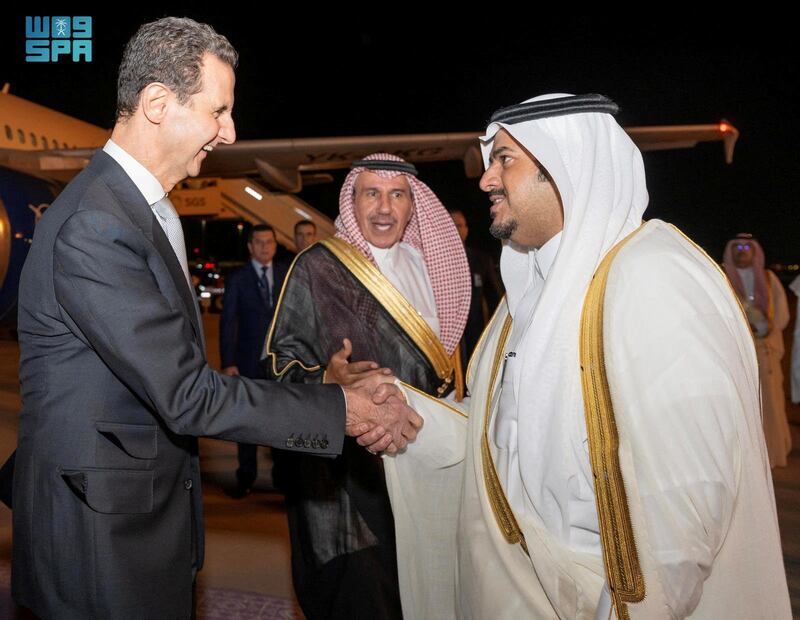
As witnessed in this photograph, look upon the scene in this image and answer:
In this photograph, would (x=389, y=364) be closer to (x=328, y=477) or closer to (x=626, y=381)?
(x=328, y=477)

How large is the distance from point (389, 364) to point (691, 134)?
13515 mm

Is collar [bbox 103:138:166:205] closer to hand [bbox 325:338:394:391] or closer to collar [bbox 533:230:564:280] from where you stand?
hand [bbox 325:338:394:391]

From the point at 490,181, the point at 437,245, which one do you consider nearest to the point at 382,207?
the point at 437,245

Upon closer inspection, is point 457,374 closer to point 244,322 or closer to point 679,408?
point 679,408

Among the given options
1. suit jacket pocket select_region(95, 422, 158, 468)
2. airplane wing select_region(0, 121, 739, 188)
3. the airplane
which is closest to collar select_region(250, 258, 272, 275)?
suit jacket pocket select_region(95, 422, 158, 468)

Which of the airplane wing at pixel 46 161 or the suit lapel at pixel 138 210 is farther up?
the airplane wing at pixel 46 161

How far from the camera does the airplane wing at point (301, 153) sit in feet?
41.2

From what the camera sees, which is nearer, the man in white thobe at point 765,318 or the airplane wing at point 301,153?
the man in white thobe at point 765,318

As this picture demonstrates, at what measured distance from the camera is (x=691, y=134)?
1486 centimetres

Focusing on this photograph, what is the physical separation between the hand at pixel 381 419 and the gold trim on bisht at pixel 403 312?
81cm

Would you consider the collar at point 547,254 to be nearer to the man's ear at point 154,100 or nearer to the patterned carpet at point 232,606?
the man's ear at point 154,100

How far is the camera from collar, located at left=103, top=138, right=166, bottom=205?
179cm

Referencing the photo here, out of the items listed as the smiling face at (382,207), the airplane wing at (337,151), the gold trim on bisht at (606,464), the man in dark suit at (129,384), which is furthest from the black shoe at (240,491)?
the airplane wing at (337,151)

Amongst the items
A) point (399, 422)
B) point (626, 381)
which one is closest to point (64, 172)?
point (399, 422)
